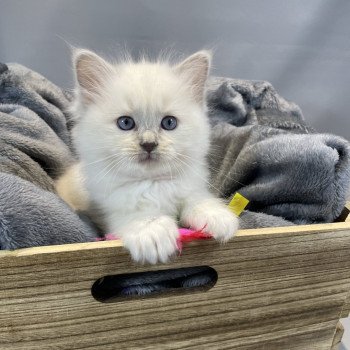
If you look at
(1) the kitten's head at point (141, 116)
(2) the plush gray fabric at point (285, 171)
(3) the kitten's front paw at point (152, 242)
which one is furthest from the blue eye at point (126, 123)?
(2) the plush gray fabric at point (285, 171)

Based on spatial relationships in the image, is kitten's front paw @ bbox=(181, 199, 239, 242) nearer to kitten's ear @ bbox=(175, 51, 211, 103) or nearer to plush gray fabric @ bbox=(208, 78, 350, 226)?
plush gray fabric @ bbox=(208, 78, 350, 226)

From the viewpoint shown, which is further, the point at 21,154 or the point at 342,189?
the point at 21,154

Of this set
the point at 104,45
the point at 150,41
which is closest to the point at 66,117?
the point at 104,45

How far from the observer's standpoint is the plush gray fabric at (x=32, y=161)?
0.70 metres

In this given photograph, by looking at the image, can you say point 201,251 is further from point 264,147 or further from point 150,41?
point 150,41

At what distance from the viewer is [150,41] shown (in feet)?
5.13

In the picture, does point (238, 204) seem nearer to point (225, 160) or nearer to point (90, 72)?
point (225, 160)

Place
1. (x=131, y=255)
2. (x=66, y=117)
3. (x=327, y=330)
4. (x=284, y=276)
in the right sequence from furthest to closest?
1. (x=66, y=117)
2. (x=327, y=330)
3. (x=284, y=276)
4. (x=131, y=255)

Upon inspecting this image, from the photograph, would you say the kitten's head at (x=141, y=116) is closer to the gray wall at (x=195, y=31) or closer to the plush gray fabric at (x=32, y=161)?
the plush gray fabric at (x=32, y=161)

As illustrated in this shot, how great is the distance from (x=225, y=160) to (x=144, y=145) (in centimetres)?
46

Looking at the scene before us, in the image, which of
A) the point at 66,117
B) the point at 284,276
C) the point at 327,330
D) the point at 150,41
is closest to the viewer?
the point at 284,276

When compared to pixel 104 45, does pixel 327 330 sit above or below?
below

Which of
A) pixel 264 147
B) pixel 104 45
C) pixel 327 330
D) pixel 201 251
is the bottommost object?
pixel 327 330

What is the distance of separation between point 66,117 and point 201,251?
893mm
